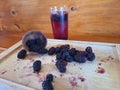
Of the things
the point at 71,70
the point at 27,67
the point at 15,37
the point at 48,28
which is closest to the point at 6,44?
the point at 15,37

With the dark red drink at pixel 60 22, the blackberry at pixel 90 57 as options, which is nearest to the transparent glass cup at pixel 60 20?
the dark red drink at pixel 60 22

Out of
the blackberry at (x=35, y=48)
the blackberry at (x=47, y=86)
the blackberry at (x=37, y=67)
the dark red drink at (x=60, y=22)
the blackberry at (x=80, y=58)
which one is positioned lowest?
the blackberry at (x=47, y=86)

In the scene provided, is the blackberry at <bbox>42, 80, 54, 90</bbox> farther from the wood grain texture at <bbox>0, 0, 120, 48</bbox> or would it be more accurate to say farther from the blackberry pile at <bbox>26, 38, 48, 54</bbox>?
the wood grain texture at <bbox>0, 0, 120, 48</bbox>

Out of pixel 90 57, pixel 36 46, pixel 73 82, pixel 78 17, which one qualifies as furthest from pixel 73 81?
pixel 78 17

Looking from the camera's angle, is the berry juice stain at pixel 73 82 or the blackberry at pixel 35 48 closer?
the berry juice stain at pixel 73 82

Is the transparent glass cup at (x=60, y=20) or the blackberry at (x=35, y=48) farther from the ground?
the transparent glass cup at (x=60, y=20)

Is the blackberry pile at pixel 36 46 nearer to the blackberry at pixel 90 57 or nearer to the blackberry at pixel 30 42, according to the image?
the blackberry at pixel 30 42

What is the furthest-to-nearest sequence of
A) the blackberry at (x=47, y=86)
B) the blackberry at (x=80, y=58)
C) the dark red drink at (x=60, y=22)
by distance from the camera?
the dark red drink at (x=60, y=22)
the blackberry at (x=80, y=58)
the blackberry at (x=47, y=86)

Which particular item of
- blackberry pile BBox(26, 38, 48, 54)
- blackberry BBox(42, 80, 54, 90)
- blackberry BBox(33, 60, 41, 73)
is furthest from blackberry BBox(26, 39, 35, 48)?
blackberry BBox(42, 80, 54, 90)
